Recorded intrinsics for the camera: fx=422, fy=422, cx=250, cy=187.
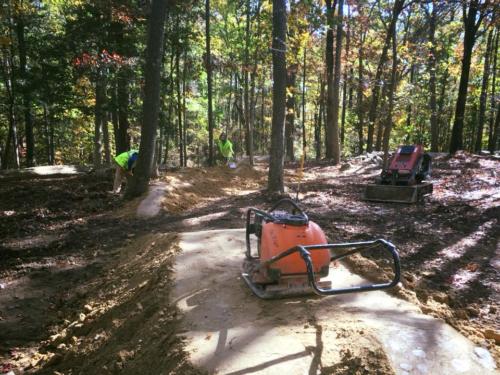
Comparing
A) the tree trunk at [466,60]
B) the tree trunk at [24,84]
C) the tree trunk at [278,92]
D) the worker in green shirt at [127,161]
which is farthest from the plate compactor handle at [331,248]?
the tree trunk at [466,60]

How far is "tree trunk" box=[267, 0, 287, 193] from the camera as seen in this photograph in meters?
10.8

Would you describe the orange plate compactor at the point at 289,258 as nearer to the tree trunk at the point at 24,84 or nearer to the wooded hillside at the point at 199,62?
the wooded hillside at the point at 199,62

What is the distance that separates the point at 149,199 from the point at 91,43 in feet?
24.0

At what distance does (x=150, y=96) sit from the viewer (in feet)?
37.7

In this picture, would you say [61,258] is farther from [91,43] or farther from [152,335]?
[91,43]

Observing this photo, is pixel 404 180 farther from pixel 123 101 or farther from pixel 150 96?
pixel 123 101

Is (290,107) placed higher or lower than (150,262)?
higher

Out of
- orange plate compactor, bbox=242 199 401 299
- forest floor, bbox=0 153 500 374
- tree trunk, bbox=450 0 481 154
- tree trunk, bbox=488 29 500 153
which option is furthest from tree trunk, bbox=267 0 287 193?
tree trunk, bbox=488 29 500 153

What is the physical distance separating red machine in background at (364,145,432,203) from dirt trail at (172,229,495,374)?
6504 millimetres

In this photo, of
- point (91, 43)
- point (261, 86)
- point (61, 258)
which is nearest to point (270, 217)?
point (61, 258)

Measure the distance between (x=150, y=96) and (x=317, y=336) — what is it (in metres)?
9.23

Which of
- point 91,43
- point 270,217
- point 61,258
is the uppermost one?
point 91,43

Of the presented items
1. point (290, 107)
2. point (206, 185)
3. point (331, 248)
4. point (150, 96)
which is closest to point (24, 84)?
point (150, 96)

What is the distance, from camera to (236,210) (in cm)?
1022
